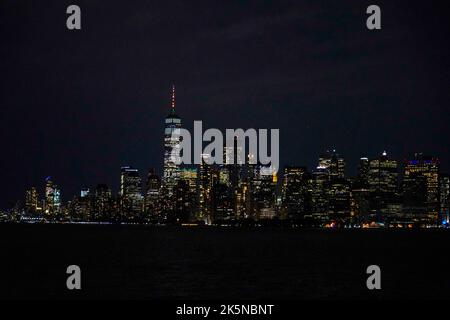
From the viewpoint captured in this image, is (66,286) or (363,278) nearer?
(66,286)

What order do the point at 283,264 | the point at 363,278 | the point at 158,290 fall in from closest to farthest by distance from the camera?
1. the point at 158,290
2. the point at 363,278
3. the point at 283,264

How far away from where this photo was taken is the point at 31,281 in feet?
201

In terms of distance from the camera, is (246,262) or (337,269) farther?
(246,262)

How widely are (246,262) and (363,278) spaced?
22.4 metres
